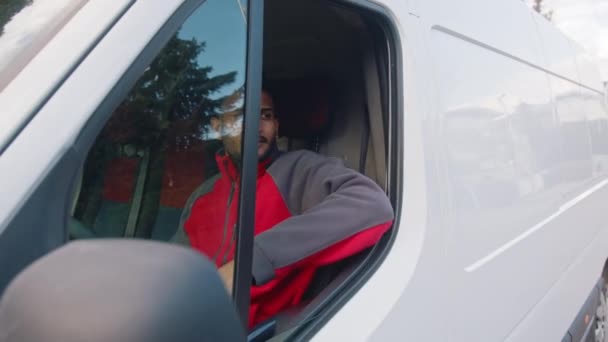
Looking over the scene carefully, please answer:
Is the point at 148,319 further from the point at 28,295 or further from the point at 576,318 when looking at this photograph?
the point at 576,318

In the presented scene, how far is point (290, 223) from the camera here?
159 centimetres

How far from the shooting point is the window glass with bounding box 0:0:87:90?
37.5 inches

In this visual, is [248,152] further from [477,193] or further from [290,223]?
[477,193]

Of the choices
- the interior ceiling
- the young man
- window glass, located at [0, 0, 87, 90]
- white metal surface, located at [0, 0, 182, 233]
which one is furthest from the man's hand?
the interior ceiling

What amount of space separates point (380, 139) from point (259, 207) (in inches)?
22.3

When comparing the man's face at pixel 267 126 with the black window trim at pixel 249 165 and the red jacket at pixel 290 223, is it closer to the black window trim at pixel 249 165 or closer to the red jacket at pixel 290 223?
the red jacket at pixel 290 223

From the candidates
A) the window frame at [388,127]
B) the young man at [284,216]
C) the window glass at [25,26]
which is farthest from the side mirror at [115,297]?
the window frame at [388,127]

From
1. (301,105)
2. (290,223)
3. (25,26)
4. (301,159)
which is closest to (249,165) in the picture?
(290,223)

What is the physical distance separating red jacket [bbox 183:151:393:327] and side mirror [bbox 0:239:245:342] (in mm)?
614

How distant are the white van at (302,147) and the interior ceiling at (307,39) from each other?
0.04 ft

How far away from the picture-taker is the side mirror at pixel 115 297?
55 cm

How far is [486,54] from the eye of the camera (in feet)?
7.04

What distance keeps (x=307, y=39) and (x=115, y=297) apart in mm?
2081

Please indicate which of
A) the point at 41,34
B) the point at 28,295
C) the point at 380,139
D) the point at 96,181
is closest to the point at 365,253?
the point at 380,139
